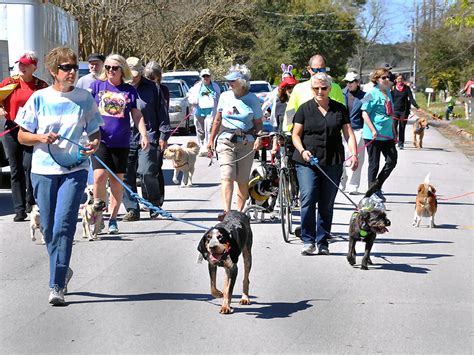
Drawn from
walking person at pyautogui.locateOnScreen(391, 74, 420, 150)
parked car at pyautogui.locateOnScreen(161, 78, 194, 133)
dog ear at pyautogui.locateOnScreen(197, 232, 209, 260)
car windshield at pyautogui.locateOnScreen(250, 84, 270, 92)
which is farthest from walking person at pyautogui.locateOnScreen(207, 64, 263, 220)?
car windshield at pyautogui.locateOnScreen(250, 84, 270, 92)

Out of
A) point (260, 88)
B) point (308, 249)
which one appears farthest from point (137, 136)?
point (260, 88)

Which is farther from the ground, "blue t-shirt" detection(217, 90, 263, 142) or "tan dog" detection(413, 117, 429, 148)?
"blue t-shirt" detection(217, 90, 263, 142)

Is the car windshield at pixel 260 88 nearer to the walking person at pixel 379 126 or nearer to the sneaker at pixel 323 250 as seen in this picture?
the walking person at pixel 379 126

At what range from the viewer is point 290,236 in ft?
36.6

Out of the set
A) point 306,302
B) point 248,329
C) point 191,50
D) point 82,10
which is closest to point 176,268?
point 306,302

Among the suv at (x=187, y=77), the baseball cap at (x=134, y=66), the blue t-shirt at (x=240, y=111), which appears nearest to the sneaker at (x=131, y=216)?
the baseball cap at (x=134, y=66)

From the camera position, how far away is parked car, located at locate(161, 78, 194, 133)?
2941cm

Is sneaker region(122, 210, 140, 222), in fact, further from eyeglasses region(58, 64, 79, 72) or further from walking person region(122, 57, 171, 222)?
eyeglasses region(58, 64, 79, 72)

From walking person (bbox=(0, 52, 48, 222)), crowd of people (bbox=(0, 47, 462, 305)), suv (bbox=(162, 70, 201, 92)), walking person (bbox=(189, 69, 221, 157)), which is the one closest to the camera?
crowd of people (bbox=(0, 47, 462, 305))

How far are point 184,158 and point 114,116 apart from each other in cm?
559

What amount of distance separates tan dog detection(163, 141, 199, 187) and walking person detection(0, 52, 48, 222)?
12.4 feet

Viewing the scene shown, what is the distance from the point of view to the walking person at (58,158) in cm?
751

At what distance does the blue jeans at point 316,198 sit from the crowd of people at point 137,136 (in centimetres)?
1

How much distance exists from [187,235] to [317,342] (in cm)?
485
